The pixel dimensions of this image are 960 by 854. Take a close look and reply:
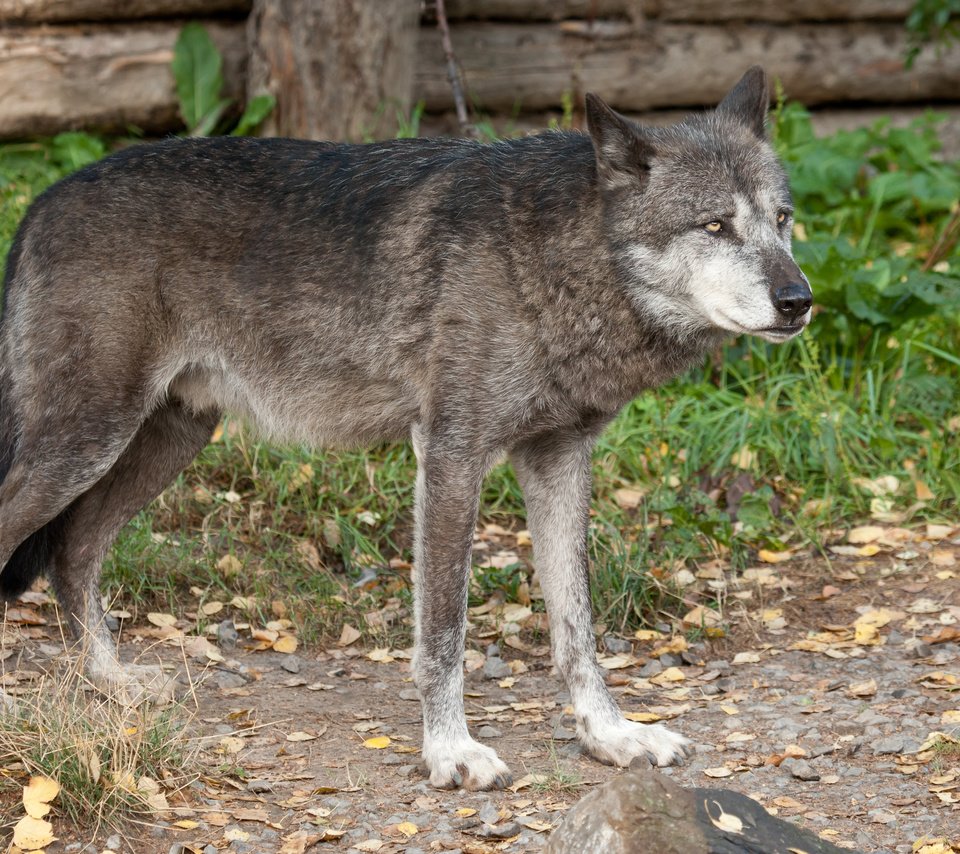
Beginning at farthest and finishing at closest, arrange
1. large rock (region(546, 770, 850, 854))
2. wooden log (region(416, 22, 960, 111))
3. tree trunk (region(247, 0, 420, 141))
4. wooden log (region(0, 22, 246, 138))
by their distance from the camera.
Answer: wooden log (region(416, 22, 960, 111)) < wooden log (region(0, 22, 246, 138)) < tree trunk (region(247, 0, 420, 141)) < large rock (region(546, 770, 850, 854))

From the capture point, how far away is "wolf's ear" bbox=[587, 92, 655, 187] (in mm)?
4043

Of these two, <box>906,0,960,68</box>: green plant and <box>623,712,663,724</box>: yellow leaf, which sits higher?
<box>906,0,960,68</box>: green plant

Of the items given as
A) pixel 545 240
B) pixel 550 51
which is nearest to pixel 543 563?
pixel 545 240

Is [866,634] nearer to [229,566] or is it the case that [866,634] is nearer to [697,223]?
[697,223]

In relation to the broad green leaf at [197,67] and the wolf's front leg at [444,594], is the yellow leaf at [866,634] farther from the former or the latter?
the broad green leaf at [197,67]

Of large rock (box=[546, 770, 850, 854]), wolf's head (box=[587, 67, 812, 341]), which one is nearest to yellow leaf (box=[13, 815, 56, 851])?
large rock (box=[546, 770, 850, 854])

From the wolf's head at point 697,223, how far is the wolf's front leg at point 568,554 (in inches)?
26.2

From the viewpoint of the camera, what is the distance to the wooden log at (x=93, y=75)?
7805mm

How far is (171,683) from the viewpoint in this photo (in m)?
4.48

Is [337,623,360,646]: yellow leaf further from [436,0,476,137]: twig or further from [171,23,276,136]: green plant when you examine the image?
[171,23,276,136]: green plant

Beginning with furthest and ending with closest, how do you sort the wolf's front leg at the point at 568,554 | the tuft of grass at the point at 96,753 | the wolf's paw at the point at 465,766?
the wolf's front leg at the point at 568,554 < the wolf's paw at the point at 465,766 < the tuft of grass at the point at 96,753

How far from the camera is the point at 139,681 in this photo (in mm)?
4648

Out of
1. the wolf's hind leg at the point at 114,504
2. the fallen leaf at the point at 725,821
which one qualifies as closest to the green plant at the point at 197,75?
the wolf's hind leg at the point at 114,504

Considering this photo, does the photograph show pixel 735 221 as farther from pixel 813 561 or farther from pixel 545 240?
pixel 813 561
